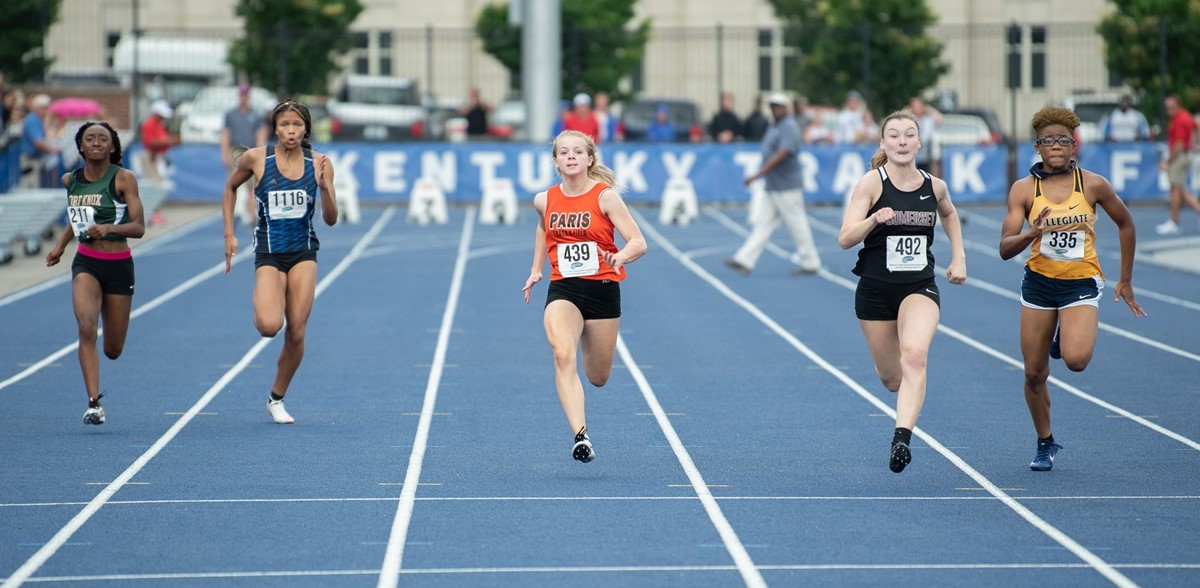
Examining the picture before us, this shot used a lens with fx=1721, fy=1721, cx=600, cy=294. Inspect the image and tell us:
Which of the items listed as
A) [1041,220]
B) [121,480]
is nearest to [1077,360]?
[1041,220]

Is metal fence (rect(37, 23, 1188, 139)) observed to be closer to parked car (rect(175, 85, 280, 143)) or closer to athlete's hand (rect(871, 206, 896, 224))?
parked car (rect(175, 85, 280, 143))

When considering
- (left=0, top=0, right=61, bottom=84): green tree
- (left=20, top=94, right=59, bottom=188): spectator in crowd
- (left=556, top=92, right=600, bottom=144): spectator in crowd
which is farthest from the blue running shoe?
(left=0, top=0, right=61, bottom=84): green tree

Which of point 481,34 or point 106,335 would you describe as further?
point 481,34

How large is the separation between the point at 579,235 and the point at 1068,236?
2354 mm

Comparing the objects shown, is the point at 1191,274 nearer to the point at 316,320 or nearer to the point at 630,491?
the point at 316,320

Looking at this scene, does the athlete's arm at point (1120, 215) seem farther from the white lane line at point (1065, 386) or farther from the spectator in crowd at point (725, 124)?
the spectator in crowd at point (725, 124)

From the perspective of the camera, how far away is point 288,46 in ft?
115

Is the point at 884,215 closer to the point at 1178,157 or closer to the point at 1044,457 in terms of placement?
the point at 1044,457

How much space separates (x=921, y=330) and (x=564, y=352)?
5.58 ft

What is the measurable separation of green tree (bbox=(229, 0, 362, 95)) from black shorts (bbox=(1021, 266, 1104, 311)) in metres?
24.4

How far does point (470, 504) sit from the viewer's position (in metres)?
7.68

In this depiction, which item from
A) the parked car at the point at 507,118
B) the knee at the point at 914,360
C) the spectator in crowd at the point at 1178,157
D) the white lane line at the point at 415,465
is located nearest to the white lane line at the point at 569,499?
the white lane line at the point at 415,465

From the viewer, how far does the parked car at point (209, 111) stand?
37.7 metres

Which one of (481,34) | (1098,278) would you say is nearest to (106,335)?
(1098,278)
